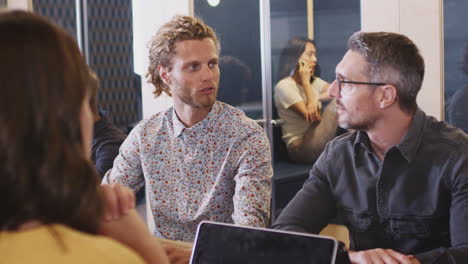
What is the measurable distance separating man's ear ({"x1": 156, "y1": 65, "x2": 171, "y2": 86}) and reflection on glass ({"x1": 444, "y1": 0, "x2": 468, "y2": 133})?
1.85 meters

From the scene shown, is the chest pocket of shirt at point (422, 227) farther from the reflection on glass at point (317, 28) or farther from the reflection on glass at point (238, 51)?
the reflection on glass at point (238, 51)

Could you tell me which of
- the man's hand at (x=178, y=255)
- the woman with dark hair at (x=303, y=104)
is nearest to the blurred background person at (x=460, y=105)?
the woman with dark hair at (x=303, y=104)

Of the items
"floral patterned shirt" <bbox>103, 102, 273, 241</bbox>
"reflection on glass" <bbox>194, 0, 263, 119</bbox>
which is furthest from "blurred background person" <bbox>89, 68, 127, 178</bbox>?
"reflection on glass" <bbox>194, 0, 263, 119</bbox>

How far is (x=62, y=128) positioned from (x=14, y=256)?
0.51 feet

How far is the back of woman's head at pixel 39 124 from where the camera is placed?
66 cm

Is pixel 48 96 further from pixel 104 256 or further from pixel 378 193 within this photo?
pixel 378 193

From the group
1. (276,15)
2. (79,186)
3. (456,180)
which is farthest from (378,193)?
(276,15)

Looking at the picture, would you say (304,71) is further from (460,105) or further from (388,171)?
(388,171)

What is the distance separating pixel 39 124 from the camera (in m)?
0.66

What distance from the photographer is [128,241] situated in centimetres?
93

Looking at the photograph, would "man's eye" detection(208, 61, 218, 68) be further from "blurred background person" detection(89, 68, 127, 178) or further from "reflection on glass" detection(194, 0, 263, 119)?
"reflection on glass" detection(194, 0, 263, 119)

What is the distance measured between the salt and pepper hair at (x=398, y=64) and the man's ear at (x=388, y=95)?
0.01 meters

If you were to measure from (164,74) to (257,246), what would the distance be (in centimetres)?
148

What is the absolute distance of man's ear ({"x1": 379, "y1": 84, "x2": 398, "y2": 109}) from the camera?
1990mm
